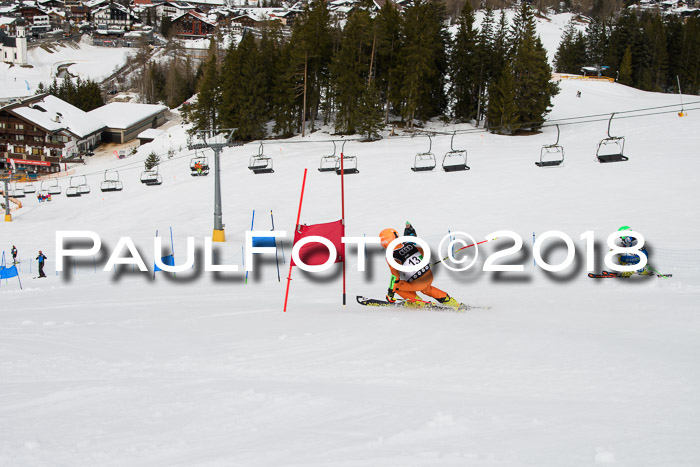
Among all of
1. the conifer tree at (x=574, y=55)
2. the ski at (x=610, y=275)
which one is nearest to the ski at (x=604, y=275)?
the ski at (x=610, y=275)

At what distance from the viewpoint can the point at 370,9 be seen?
4606 centimetres

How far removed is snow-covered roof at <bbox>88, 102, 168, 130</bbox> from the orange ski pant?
60278 millimetres

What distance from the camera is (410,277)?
7.79 metres

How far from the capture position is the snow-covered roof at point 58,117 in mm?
55375

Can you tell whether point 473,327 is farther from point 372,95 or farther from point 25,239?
point 372,95

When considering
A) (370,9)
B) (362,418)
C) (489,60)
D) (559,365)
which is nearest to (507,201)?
(559,365)

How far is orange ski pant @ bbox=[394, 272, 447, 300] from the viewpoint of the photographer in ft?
25.6

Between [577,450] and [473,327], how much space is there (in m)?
3.47

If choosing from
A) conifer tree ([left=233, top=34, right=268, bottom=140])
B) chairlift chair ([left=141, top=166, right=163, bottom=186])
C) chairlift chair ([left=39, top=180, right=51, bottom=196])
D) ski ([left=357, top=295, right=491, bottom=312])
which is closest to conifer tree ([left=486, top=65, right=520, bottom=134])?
conifer tree ([left=233, top=34, right=268, bottom=140])

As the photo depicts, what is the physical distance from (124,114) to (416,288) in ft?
211

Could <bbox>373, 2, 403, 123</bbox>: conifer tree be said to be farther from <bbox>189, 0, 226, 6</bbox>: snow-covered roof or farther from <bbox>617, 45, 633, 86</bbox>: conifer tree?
<bbox>189, 0, 226, 6</bbox>: snow-covered roof

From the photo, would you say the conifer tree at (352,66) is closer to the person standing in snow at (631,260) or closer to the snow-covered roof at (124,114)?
the snow-covered roof at (124,114)

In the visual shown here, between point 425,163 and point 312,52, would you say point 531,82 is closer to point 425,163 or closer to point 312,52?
point 425,163

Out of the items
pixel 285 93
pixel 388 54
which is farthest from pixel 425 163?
pixel 285 93
